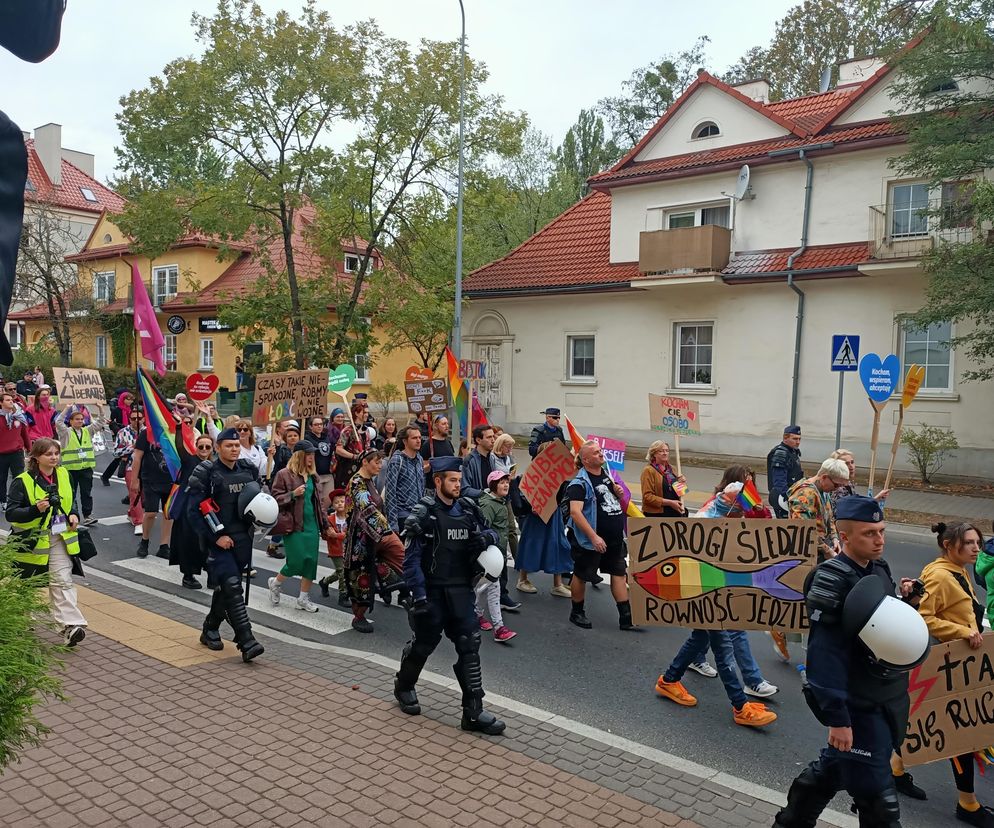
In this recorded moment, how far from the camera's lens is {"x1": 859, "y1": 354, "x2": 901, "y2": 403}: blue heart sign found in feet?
34.1

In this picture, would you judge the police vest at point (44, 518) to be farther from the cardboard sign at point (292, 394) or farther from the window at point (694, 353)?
the window at point (694, 353)

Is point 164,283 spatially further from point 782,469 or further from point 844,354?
point 782,469

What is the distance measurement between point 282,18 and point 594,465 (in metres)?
17.1

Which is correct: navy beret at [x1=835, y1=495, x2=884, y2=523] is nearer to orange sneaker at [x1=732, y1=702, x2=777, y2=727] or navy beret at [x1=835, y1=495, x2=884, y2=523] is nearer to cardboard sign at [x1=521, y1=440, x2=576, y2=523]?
orange sneaker at [x1=732, y1=702, x2=777, y2=727]

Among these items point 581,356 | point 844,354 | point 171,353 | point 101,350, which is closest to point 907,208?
point 844,354

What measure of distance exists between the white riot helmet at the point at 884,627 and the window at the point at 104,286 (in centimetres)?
4116

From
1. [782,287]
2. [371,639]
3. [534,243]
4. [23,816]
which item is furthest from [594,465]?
[534,243]

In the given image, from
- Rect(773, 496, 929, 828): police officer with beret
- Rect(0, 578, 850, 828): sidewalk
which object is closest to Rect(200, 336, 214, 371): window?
Rect(0, 578, 850, 828): sidewalk

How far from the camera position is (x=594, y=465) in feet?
25.8

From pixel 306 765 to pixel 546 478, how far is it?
430 cm

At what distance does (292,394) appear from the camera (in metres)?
12.3

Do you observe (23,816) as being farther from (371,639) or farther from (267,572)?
(267,572)

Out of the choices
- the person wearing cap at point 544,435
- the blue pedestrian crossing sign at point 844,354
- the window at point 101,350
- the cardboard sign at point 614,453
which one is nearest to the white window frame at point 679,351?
the blue pedestrian crossing sign at point 844,354

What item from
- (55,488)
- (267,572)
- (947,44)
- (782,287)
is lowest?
(267,572)
